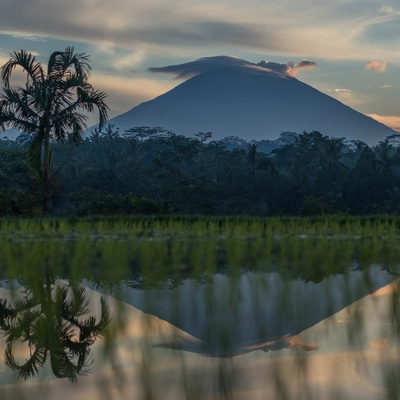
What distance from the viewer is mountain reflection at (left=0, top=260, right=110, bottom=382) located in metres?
4.10

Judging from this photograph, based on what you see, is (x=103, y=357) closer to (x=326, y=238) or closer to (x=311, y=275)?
(x=311, y=275)

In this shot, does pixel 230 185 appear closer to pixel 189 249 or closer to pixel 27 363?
pixel 189 249

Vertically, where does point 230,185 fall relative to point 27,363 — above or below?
above

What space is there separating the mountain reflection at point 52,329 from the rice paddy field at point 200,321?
0.01 meters

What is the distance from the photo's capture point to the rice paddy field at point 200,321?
145 inches

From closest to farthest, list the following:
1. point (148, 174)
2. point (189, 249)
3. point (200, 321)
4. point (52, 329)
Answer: point (52, 329)
point (200, 321)
point (189, 249)
point (148, 174)

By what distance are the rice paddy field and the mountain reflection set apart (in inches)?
A: 0.5

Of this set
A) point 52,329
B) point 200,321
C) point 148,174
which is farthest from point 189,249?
point 148,174

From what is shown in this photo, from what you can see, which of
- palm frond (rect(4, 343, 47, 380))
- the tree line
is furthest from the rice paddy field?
the tree line

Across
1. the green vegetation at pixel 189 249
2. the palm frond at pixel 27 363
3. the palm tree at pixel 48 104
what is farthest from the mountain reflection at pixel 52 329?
the palm tree at pixel 48 104

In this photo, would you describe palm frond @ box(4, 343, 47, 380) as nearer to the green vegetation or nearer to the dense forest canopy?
the green vegetation

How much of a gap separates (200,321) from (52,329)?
3.55 ft

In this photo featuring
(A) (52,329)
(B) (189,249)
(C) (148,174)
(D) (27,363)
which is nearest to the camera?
(D) (27,363)

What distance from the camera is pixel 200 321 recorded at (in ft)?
16.6
